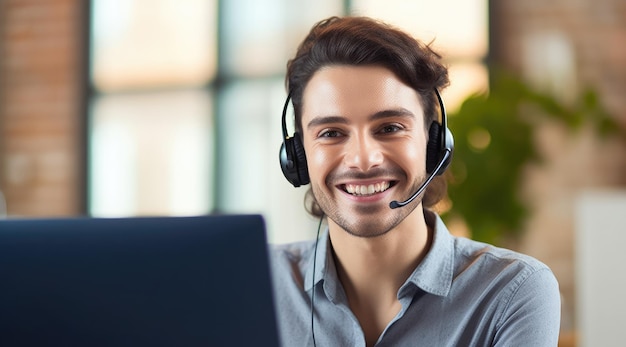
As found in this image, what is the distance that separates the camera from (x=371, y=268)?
1380 mm

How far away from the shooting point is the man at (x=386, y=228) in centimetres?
128

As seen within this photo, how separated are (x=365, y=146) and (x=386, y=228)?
5.5 inches

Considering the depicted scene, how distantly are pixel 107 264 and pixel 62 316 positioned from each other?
7 centimetres

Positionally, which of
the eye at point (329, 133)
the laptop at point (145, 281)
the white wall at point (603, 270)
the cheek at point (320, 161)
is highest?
the eye at point (329, 133)

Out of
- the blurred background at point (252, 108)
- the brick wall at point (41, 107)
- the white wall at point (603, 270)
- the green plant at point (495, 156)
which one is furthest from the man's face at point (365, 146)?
the brick wall at point (41, 107)

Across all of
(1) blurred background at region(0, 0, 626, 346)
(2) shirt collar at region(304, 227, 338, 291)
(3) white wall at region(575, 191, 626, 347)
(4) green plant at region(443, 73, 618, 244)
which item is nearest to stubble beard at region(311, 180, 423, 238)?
(2) shirt collar at region(304, 227, 338, 291)

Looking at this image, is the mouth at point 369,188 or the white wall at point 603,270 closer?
the mouth at point 369,188

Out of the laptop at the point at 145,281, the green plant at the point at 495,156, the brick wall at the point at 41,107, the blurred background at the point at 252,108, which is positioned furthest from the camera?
the brick wall at the point at 41,107

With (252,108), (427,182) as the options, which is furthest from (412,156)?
(252,108)

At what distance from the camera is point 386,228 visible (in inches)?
51.2

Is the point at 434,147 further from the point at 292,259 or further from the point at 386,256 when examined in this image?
the point at 292,259

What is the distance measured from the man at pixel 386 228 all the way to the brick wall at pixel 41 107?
3515 mm

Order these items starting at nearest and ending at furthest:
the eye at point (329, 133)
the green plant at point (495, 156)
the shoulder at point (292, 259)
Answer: the eye at point (329, 133) → the shoulder at point (292, 259) → the green plant at point (495, 156)

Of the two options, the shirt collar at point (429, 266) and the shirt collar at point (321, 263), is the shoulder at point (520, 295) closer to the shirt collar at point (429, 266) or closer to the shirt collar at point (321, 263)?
the shirt collar at point (429, 266)
